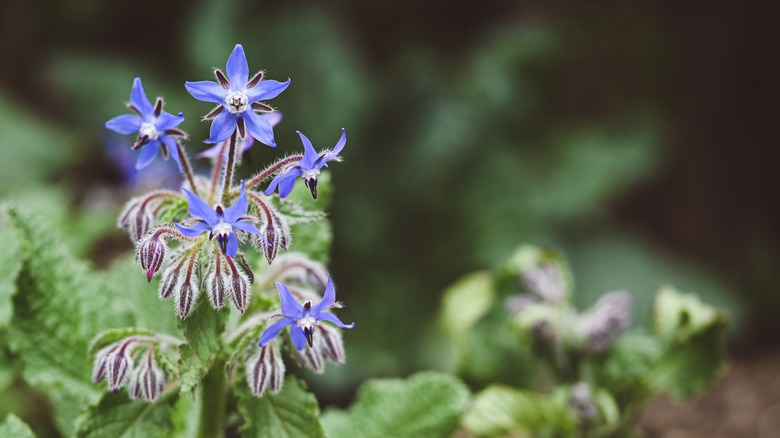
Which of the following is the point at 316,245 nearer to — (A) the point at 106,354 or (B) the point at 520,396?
(A) the point at 106,354

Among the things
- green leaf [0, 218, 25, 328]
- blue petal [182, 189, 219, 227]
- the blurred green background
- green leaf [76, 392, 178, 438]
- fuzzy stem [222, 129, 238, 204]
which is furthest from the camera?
the blurred green background

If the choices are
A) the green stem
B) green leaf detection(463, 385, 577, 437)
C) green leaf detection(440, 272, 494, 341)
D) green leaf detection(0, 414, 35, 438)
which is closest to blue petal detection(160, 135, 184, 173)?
→ the green stem

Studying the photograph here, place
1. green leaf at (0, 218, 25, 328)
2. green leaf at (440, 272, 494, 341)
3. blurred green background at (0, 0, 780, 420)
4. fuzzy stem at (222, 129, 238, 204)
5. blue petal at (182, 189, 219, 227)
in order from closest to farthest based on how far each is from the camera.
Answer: blue petal at (182, 189, 219, 227), fuzzy stem at (222, 129, 238, 204), green leaf at (0, 218, 25, 328), green leaf at (440, 272, 494, 341), blurred green background at (0, 0, 780, 420)

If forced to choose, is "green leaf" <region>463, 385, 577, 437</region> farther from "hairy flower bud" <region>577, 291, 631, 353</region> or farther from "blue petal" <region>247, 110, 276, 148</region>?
"blue petal" <region>247, 110, 276, 148</region>

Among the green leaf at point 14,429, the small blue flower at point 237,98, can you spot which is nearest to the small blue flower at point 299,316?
the small blue flower at point 237,98

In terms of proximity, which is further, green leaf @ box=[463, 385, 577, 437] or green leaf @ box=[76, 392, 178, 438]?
green leaf @ box=[463, 385, 577, 437]

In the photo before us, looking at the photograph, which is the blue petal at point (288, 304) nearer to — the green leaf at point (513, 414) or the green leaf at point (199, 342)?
the green leaf at point (199, 342)
